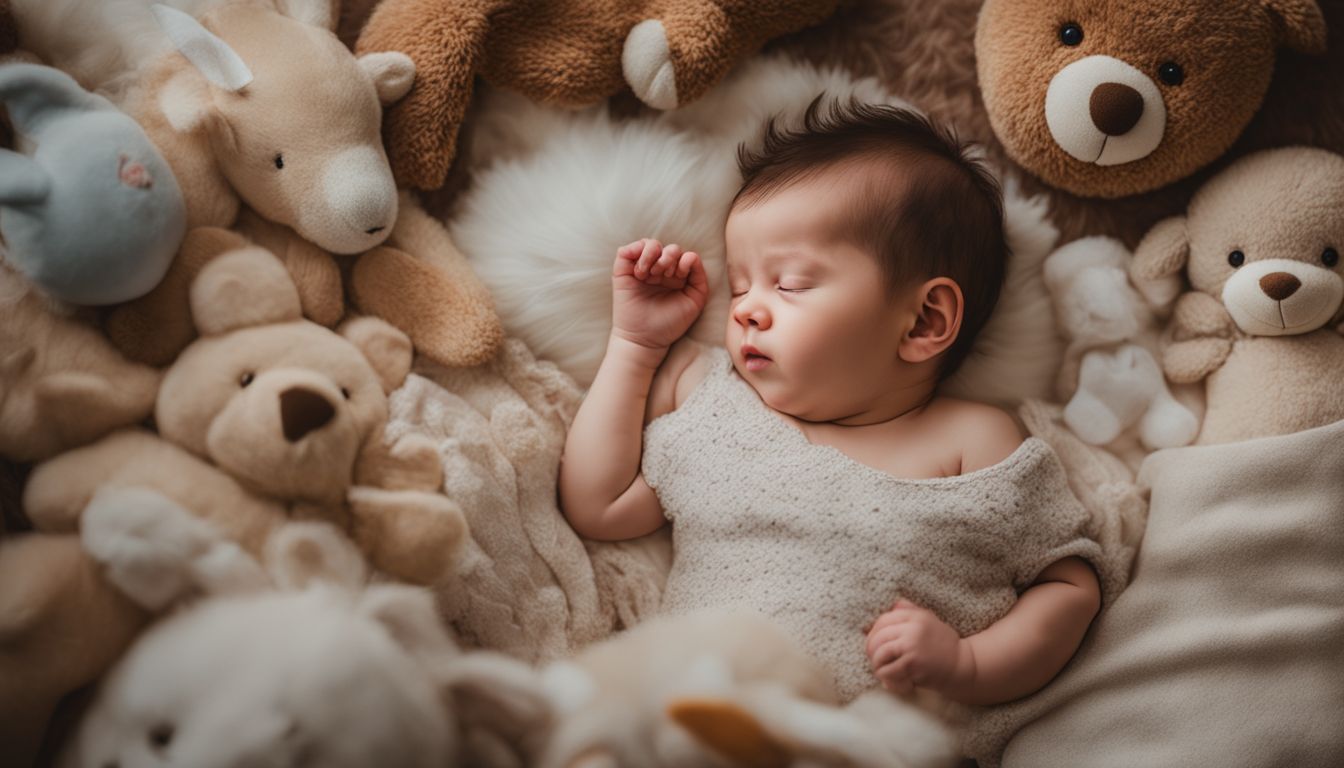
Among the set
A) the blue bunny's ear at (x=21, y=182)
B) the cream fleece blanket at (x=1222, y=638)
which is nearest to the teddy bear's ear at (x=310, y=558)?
the blue bunny's ear at (x=21, y=182)

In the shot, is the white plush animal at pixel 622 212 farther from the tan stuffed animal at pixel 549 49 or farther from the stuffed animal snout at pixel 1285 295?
the stuffed animal snout at pixel 1285 295

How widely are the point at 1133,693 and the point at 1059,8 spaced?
80cm

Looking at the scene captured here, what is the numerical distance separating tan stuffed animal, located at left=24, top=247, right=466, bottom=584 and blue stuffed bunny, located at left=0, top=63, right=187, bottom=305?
70mm

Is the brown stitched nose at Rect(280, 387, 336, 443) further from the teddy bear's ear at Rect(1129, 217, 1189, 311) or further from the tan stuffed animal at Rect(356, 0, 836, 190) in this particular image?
the teddy bear's ear at Rect(1129, 217, 1189, 311)

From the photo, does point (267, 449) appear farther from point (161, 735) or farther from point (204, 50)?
point (204, 50)

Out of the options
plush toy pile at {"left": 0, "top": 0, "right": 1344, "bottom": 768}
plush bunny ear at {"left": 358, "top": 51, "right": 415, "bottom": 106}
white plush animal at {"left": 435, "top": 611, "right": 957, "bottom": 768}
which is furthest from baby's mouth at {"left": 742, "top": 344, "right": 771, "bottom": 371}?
plush bunny ear at {"left": 358, "top": 51, "right": 415, "bottom": 106}

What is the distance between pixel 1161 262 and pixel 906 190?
0.35m

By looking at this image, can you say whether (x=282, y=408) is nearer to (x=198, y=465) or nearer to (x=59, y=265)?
(x=198, y=465)

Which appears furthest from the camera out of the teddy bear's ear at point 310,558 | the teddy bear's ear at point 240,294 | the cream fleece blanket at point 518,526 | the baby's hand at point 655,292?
the baby's hand at point 655,292

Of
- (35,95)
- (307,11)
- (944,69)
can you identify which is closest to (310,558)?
(35,95)

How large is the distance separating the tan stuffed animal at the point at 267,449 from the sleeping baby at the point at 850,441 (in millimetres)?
272

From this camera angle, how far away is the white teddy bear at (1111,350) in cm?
117

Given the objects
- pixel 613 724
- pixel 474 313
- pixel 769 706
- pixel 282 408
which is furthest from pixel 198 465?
pixel 769 706

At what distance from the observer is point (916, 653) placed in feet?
3.26
